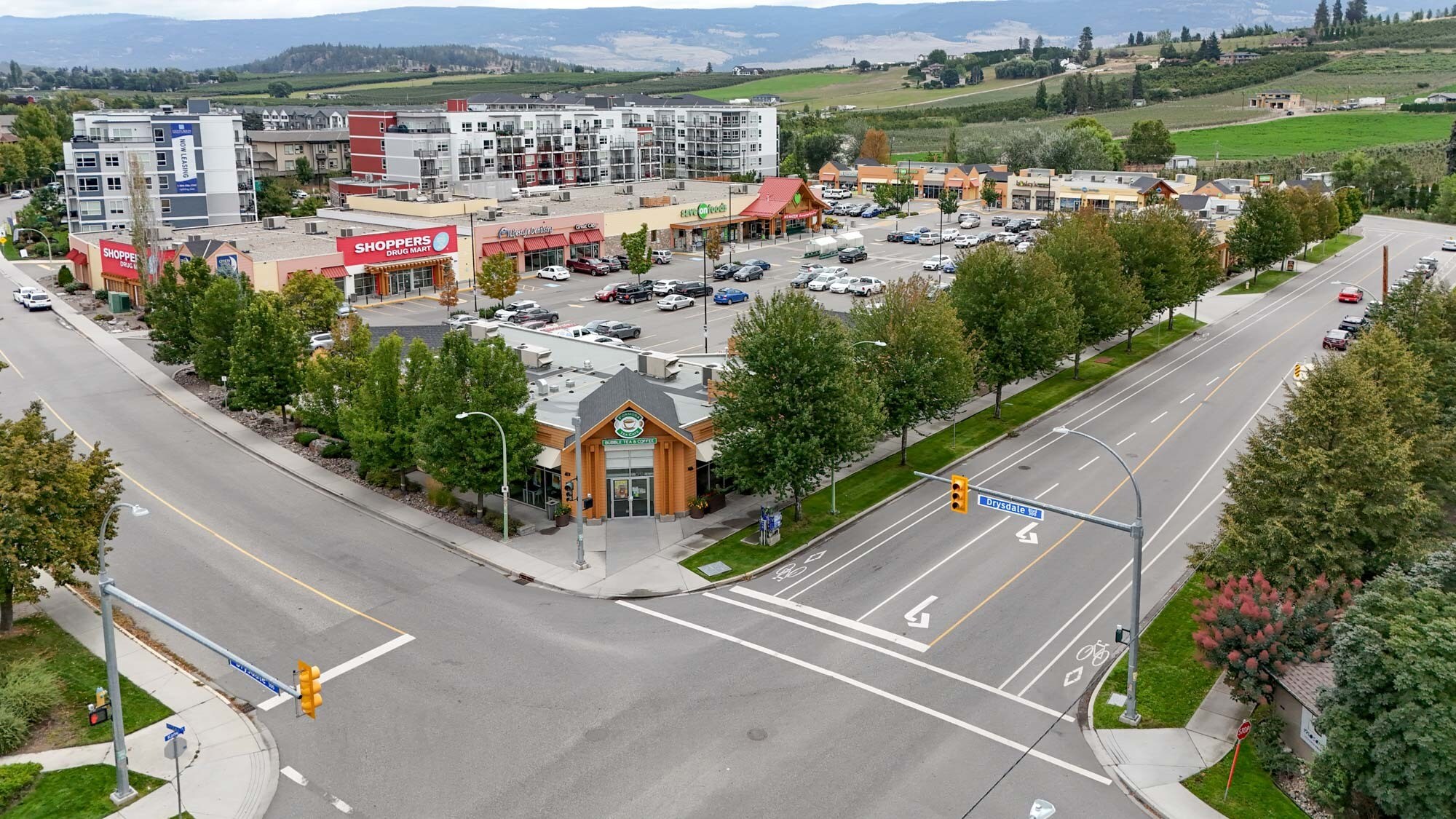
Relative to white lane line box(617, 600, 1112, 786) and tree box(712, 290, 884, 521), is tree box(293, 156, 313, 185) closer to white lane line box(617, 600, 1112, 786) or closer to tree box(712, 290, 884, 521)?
tree box(712, 290, 884, 521)

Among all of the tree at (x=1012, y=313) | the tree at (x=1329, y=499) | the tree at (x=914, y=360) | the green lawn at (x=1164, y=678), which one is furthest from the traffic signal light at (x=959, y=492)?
the tree at (x=1012, y=313)

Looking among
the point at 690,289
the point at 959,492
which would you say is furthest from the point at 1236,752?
the point at 690,289

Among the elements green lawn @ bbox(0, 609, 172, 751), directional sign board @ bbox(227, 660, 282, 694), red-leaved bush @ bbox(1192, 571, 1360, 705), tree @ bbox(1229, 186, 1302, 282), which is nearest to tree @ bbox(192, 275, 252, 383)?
green lawn @ bbox(0, 609, 172, 751)

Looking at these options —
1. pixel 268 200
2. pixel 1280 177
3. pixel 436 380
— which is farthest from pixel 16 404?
pixel 1280 177

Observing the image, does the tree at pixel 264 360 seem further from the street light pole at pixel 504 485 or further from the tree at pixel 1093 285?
the tree at pixel 1093 285

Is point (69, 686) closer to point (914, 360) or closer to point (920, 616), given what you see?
point (920, 616)

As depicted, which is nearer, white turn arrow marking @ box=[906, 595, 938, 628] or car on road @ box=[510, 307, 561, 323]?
white turn arrow marking @ box=[906, 595, 938, 628]

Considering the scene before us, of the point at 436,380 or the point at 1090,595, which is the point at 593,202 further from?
the point at 1090,595

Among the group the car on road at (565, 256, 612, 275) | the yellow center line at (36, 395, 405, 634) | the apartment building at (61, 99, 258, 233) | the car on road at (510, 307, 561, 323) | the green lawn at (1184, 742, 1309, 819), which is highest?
the apartment building at (61, 99, 258, 233)
